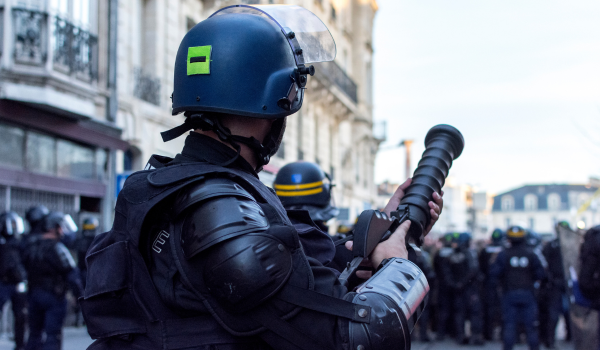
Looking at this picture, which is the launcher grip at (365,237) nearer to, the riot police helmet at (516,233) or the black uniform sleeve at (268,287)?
the black uniform sleeve at (268,287)

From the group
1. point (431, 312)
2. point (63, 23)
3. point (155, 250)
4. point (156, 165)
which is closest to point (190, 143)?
point (156, 165)

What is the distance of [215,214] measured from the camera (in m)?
1.47

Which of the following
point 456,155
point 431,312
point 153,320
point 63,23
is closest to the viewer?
point 153,320

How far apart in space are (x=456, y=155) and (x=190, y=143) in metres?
0.93

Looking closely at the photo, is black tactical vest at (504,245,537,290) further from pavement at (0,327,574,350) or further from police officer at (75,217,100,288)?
police officer at (75,217,100,288)

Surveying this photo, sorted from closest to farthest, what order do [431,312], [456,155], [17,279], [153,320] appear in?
[153,320] < [456,155] < [17,279] < [431,312]

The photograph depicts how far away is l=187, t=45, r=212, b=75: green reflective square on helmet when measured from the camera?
176cm

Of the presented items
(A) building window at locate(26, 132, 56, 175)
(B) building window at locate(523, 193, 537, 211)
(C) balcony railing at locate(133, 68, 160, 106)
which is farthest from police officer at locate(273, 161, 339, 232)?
(B) building window at locate(523, 193, 537, 211)

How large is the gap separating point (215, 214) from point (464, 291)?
11319mm

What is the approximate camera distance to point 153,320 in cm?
160

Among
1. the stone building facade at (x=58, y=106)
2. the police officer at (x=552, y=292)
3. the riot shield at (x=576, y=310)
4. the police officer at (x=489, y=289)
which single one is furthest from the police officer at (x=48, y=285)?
the police officer at (x=552, y=292)

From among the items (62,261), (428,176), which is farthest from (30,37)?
(428,176)

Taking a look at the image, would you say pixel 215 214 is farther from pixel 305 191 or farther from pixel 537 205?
pixel 537 205

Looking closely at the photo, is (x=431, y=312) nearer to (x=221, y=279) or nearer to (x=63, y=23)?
(x=63, y=23)
